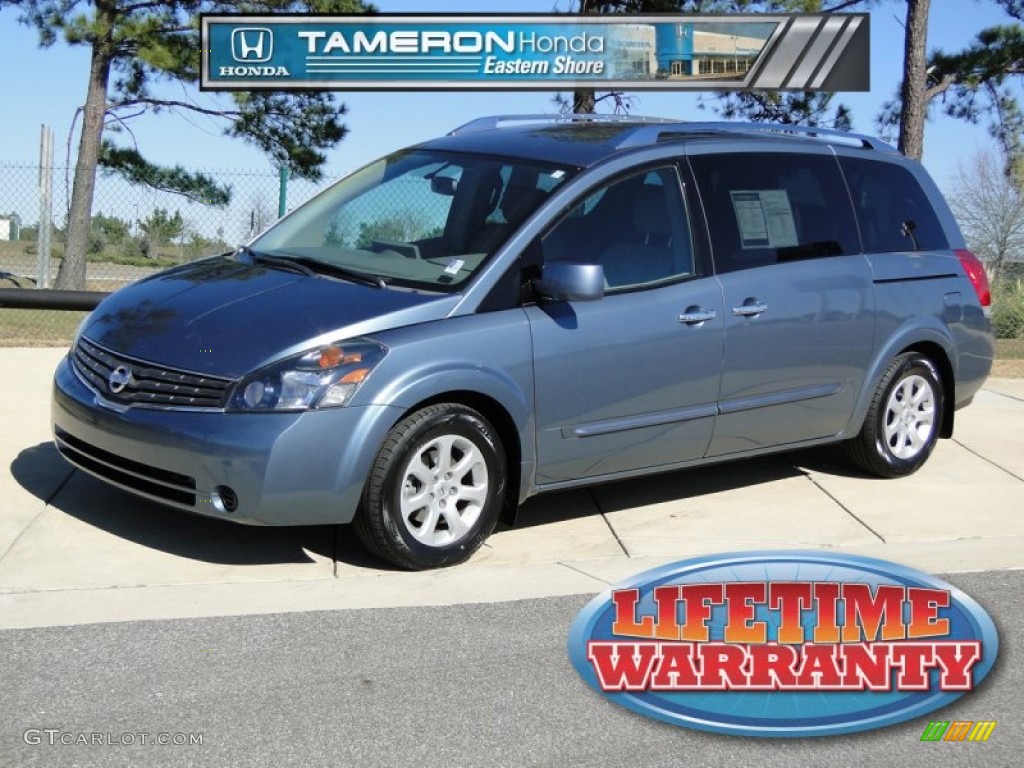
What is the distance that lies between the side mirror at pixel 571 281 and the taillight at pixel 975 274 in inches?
120

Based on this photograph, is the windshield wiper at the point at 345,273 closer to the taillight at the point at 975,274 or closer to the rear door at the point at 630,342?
the rear door at the point at 630,342

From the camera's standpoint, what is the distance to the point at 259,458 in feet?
18.6

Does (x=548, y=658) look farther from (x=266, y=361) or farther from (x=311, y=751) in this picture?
(x=266, y=361)

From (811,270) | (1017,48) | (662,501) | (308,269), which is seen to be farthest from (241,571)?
(1017,48)

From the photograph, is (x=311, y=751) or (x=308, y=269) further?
(x=308, y=269)

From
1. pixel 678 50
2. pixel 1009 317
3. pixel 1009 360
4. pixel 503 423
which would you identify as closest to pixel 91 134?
pixel 678 50

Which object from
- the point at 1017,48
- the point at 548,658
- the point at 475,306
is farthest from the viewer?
the point at 1017,48

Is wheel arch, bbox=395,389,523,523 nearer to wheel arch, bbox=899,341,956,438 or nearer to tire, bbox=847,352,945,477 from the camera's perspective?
tire, bbox=847,352,945,477

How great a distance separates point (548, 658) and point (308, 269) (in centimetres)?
233

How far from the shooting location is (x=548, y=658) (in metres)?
5.21

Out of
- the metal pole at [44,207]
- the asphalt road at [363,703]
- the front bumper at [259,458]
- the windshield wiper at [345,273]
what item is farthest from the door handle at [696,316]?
the metal pole at [44,207]

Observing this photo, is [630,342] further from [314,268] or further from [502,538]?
[314,268]

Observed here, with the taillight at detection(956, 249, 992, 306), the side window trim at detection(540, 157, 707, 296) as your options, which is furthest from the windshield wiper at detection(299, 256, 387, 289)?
the taillight at detection(956, 249, 992, 306)

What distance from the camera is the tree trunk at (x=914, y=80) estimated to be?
1773 centimetres
